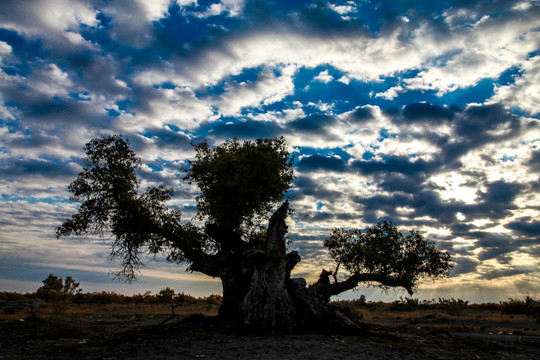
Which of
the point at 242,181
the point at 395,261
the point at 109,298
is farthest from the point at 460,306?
the point at 109,298

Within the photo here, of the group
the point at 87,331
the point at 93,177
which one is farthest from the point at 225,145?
the point at 87,331

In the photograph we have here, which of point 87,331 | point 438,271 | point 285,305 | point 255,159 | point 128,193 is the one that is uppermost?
point 255,159

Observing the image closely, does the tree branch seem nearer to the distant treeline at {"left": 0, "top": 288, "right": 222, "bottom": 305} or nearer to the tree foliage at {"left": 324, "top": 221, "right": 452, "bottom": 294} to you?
the tree foliage at {"left": 324, "top": 221, "right": 452, "bottom": 294}

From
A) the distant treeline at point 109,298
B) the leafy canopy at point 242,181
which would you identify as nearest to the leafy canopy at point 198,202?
the leafy canopy at point 242,181

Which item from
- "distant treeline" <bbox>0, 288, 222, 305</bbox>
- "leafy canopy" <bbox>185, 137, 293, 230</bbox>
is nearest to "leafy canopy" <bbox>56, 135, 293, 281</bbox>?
"leafy canopy" <bbox>185, 137, 293, 230</bbox>

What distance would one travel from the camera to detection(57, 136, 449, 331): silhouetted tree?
21.3 meters

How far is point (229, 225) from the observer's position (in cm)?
2283

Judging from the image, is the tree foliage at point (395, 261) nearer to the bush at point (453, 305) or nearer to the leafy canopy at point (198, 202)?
the leafy canopy at point (198, 202)

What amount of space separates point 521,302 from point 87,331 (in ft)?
154

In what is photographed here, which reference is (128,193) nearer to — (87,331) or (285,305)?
(87,331)

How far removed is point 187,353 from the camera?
1288 cm

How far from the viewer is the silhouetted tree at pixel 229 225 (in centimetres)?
2131

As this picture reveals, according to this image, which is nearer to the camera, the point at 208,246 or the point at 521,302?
the point at 208,246

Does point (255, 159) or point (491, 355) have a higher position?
point (255, 159)
